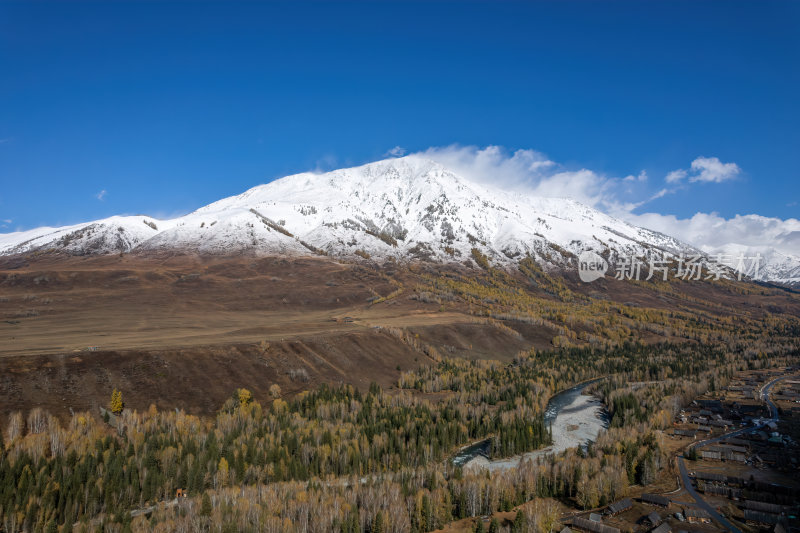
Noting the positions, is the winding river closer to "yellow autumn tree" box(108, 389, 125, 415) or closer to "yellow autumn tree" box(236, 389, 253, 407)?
"yellow autumn tree" box(236, 389, 253, 407)

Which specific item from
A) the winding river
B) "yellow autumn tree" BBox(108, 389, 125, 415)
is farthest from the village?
"yellow autumn tree" BBox(108, 389, 125, 415)

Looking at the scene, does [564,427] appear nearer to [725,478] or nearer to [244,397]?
[725,478]

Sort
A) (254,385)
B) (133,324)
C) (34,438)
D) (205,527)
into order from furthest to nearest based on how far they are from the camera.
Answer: (133,324)
(254,385)
(34,438)
(205,527)

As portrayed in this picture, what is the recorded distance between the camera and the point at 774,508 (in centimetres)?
7169

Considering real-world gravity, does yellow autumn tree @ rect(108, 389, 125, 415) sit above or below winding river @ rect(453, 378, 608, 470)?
above

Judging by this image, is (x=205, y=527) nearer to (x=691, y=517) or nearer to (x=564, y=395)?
(x=691, y=517)

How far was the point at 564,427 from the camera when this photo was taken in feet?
412

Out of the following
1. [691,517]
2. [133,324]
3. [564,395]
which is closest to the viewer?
[691,517]

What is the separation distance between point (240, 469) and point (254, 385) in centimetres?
4391

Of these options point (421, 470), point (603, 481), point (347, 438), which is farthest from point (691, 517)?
point (347, 438)

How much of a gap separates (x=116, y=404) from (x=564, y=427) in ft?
371

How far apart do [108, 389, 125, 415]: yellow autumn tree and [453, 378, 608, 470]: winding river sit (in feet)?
244

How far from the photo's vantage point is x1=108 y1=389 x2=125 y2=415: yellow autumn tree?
317ft

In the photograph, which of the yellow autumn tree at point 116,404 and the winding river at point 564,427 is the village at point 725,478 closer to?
the winding river at point 564,427
